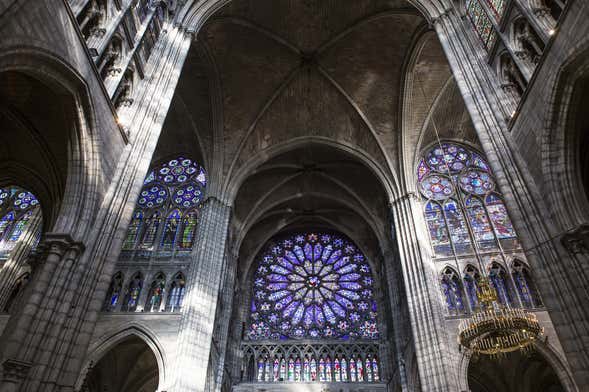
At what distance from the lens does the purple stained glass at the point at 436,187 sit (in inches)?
682

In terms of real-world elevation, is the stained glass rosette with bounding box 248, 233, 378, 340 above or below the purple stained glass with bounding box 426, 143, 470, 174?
below

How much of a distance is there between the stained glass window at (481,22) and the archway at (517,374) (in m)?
9.46

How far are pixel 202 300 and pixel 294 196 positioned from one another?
9.39 metres

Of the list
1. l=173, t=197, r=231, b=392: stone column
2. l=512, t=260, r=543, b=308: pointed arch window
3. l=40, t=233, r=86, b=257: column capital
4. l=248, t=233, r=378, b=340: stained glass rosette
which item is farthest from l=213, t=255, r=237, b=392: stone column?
l=512, t=260, r=543, b=308: pointed arch window

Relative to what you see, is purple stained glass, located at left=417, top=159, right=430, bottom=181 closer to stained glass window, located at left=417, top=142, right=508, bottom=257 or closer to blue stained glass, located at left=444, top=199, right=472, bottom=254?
stained glass window, located at left=417, top=142, right=508, bottom=257

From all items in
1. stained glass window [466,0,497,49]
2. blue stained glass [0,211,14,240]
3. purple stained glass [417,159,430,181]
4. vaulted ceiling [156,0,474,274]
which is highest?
vaulted ceiling [156,0,474,274]

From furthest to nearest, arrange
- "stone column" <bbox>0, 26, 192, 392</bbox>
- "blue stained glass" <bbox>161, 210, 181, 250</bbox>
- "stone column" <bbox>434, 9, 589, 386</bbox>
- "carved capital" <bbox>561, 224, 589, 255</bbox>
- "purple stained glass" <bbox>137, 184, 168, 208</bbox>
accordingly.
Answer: "purple stained glass" <bbox>137, 184, 168, 208</bbox> → "blue stained glass" <bbox>161, 210, 181, 250</bbox> → "carved capital" <bbox>561, 224, 589, 255</bbox> → "stone column" <bbox>434, 9, 589, 386</bbox> → "stone column" <bbox>0, 26, 192, 392</bbox>

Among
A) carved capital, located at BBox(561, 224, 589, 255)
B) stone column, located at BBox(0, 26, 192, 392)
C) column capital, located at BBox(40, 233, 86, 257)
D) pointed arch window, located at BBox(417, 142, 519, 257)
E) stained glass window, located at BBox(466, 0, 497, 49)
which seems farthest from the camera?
pointed arch window, located at BBox(417, 142, 519, 257)

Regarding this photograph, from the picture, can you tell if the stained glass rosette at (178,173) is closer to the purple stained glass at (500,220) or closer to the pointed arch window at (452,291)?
the pointed arch window at (452,291)

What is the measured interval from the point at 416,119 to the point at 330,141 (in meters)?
3.80

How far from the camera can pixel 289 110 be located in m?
19.4

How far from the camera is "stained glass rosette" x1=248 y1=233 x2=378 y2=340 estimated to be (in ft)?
66.1

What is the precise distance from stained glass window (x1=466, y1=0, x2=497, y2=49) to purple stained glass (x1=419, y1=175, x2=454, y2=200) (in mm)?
7338

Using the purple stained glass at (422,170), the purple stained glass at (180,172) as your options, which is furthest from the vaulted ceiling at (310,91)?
the purple stained glass at (422,170)
